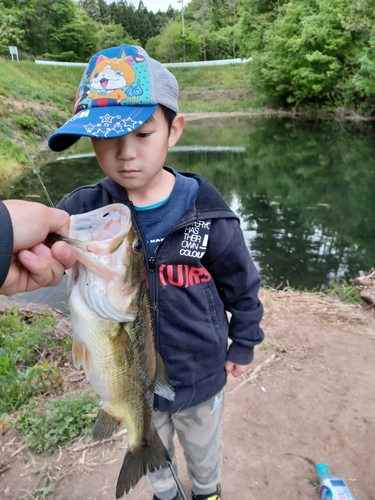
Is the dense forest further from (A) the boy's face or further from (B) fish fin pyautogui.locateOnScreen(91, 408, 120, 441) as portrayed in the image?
(B) fish fin pyautogui.locateOnScreen(91, 408, 120, 441)

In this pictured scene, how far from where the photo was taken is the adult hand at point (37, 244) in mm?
1107

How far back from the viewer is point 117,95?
158 cm

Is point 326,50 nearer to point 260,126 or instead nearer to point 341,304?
point 260,126

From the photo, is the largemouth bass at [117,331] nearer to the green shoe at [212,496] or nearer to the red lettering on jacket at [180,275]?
the red lettering on jacket at [180,275]

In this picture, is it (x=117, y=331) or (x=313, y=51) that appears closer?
(x=117, y=331)

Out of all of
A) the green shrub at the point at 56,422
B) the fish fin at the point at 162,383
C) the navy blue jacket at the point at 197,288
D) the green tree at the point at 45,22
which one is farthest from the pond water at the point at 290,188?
the green tree at the point at 45,22

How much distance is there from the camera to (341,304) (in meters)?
4.86

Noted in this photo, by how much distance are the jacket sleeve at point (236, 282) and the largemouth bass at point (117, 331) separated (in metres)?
0.46

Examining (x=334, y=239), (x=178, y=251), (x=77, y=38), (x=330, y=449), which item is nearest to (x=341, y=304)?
(x=330, y=449)

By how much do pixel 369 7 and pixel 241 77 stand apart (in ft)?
76.3

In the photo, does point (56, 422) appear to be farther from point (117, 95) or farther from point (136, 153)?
point (117, 95)

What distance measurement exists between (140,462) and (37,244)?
107 cm

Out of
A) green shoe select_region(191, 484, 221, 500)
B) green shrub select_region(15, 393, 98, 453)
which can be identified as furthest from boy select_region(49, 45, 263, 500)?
green shrub select_region(15, 393, 98, 453)

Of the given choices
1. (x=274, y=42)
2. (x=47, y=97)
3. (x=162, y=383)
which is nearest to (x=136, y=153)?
(x=162, y=383)
